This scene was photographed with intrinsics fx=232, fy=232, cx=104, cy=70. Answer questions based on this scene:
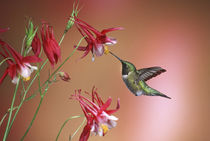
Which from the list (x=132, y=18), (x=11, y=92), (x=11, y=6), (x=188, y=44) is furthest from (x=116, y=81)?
(x=11, y=6)

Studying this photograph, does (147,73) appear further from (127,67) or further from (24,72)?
(24,72)

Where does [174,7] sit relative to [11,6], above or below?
below

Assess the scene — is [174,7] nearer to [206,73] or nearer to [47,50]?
[206,73]

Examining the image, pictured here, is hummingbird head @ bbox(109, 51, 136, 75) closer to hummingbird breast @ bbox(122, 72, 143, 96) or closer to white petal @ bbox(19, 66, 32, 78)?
hummingbird breast @ bbox(122, 72, 143, 96)

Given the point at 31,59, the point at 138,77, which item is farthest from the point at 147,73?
the point at 31,59

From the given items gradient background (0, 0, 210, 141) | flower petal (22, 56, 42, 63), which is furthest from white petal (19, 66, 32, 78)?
gradient background (0, 0, 210, 141)

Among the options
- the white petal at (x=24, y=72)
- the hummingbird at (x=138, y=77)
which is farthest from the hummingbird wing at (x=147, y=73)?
the white petal at (x=24, y=72)
